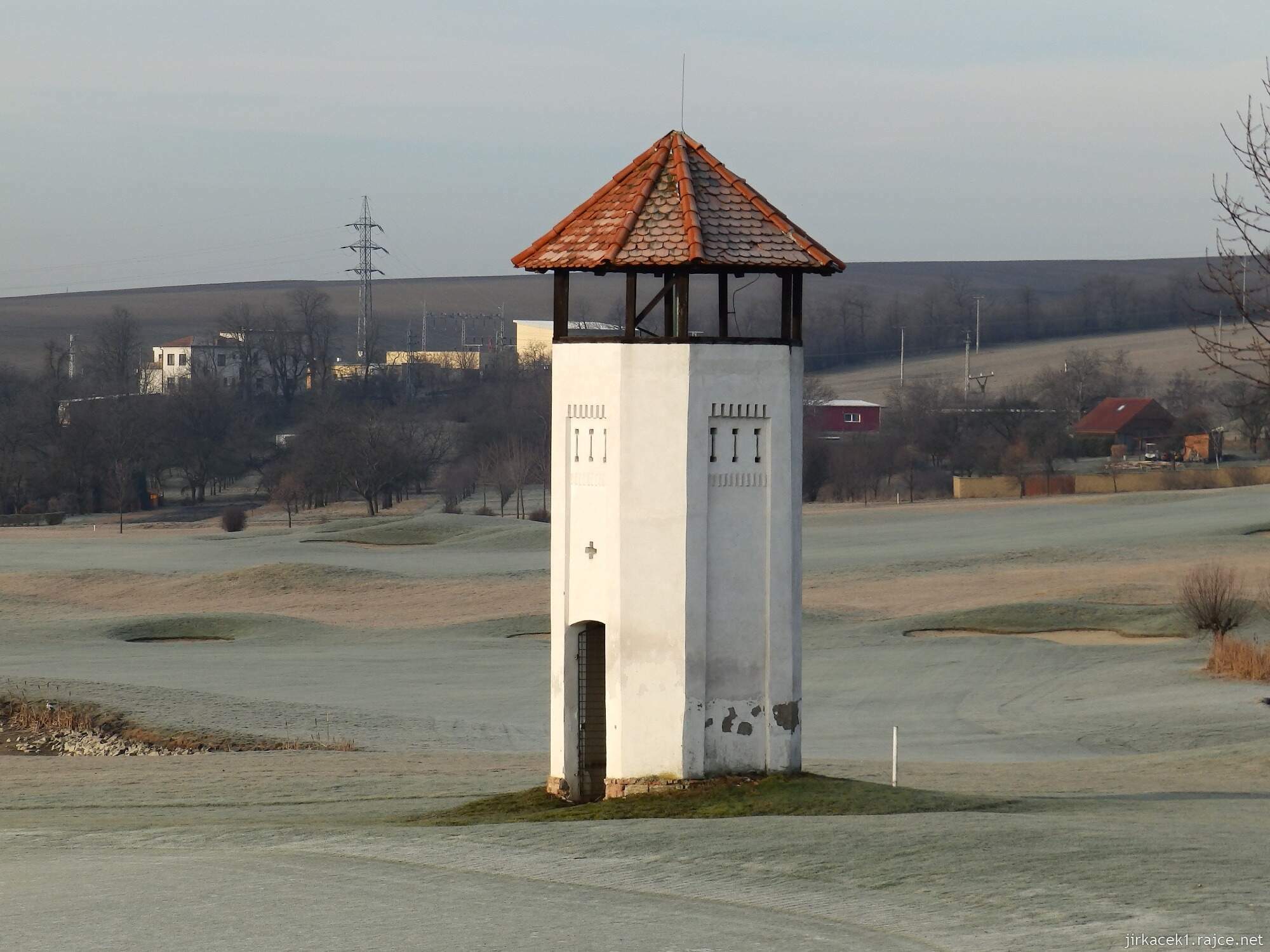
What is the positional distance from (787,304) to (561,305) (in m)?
2.80

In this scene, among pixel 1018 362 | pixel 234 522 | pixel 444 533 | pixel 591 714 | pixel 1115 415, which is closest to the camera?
pixel 591 714

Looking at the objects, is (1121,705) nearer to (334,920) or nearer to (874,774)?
(874,774)

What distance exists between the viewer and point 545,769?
25297 millimetres

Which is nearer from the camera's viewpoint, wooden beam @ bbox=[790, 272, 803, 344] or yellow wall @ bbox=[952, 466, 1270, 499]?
wooden beam @ bbox=[790, 272, 803, 344]

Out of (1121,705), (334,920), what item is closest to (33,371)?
(1121,705)

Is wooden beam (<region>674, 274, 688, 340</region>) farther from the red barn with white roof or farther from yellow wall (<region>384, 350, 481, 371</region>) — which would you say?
yellow wall (<region>384, 350, 481, 371</region>)

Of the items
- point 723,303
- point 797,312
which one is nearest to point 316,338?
point 723,303

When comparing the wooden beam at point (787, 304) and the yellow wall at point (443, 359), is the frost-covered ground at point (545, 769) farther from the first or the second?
the yellow wall at point (443, 359)

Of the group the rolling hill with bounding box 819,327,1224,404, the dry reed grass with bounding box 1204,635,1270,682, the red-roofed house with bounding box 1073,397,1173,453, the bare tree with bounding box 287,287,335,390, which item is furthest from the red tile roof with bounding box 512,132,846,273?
the bare tree with bounding box 287,287,335,390

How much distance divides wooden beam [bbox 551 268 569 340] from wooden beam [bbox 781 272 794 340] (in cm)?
261

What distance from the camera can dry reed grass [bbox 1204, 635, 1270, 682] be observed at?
34.6 meters

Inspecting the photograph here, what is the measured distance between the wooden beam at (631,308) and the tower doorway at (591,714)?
3.56 metres

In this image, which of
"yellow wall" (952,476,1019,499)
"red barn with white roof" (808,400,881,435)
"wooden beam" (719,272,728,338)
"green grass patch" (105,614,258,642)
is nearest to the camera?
"wooden beam" (719,272,728,338)

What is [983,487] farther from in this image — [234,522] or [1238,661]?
[1238,661]
